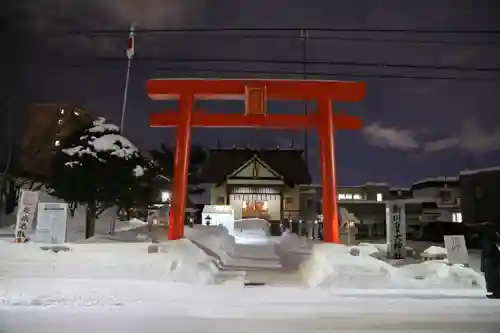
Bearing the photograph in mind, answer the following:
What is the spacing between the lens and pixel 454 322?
2793 mm

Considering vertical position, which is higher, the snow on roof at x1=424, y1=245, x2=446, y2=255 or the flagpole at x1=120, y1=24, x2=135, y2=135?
the flagpole at x1=120, y1=24, x2=135, y2=135

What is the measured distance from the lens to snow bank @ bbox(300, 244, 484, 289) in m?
4.00

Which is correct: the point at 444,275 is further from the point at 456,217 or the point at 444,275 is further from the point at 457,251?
the point at 456,217

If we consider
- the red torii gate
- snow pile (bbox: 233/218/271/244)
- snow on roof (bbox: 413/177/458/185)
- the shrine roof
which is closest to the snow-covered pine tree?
the red torii gate

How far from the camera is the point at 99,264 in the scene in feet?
13.8

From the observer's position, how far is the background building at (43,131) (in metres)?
4.66

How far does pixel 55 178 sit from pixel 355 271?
4.33m

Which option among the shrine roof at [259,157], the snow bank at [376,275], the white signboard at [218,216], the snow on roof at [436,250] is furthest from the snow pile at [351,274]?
the white signboard at [218,216]

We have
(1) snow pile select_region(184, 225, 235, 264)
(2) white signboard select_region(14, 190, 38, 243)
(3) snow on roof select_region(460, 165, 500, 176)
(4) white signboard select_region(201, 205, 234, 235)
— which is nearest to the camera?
(3) snow on roof select_region(460, 165, 500, 176)

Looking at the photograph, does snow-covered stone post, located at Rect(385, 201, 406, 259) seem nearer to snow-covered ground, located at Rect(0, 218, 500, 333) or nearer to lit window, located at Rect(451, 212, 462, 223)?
snow-covered ground, located at Rect(0, 218, 500, 333)

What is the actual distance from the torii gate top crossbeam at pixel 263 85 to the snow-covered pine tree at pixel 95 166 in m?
1.07

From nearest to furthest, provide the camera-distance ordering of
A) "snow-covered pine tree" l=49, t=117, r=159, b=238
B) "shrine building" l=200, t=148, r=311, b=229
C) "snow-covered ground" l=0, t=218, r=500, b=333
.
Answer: "snow-covered ground" l=0, t=218, r=500, b=333 → "snow-covered pine tree" l=49, t=117, r=159, b=238 → "shrine building" l=200, t=148, r=311, b=229

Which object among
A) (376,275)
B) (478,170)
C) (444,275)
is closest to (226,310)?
(376,275)

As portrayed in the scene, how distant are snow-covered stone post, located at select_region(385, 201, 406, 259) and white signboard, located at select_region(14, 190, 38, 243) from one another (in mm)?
4485
